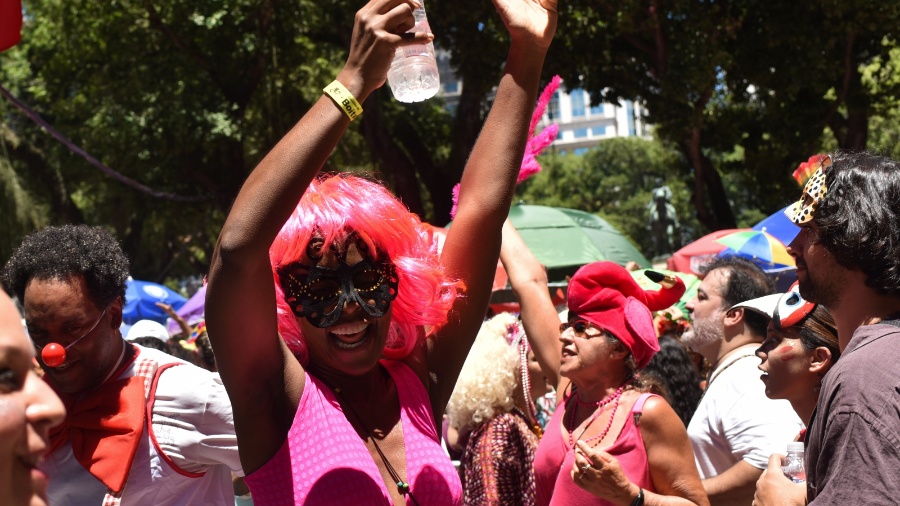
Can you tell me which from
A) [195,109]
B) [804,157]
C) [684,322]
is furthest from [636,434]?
[195,109]

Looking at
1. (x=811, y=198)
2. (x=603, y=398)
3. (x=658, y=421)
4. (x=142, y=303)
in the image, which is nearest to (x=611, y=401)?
(x=603, y=398)

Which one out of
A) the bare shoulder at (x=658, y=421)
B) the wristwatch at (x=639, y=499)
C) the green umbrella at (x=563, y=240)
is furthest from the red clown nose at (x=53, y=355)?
the green umbrella at (x=563, y=240)

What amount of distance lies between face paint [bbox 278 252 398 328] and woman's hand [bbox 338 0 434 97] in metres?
0.47

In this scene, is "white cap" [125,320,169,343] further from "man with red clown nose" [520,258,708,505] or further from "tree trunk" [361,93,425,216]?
"tree trunk" [361,93,425,216]

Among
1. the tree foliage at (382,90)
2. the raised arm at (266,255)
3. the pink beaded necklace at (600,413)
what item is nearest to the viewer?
the raised arm at (266,255)

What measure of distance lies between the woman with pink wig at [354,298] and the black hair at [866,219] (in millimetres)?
778

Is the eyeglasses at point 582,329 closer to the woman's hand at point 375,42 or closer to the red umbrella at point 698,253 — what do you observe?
the woman's hand at point 375,42

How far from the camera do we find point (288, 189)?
191 cm

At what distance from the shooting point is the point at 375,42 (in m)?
2.04

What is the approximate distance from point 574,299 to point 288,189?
2108 millimetres

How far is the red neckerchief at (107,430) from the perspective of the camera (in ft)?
9.01

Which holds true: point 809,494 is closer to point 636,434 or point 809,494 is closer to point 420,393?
point 420,393

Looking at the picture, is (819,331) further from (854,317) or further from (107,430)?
(107,430)

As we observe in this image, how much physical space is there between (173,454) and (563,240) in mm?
6969
